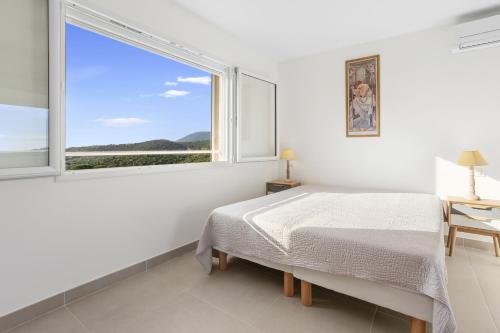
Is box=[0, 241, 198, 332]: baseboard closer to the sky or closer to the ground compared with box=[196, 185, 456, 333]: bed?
closer to the ground

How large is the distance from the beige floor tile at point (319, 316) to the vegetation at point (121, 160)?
1.88 m

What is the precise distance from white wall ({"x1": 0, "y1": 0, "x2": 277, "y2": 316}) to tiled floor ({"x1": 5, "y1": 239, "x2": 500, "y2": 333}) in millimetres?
246

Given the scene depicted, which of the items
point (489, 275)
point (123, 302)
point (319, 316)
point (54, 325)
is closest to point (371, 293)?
point (319, 316)

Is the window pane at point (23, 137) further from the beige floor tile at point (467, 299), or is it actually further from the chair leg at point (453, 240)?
the chair leg at point (453, 240)

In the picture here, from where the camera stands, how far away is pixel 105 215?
2199 millimetres

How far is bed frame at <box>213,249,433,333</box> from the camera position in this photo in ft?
4.83

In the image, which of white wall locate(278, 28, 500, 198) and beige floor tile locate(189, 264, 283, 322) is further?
white wall locate(278, 28, 500, 198)

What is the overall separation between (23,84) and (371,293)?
8.68ft

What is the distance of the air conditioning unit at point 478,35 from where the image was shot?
2.79 metres

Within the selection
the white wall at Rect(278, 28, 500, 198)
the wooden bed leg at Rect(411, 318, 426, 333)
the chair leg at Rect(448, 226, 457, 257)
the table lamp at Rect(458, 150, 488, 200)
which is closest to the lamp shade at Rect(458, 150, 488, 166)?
the table lamp at Rect(458, 150, 488, 200)

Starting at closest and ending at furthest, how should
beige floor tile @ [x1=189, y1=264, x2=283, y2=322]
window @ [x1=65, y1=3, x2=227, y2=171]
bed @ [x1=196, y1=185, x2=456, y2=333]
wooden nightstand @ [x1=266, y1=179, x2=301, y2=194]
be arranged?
bed @ [x1=196, y1=185, x2=456, y2=333] < beige floor tile @ [x1=189, y1=264, x2=283, y2=322] < window @ [x1=65, y1=3, x2=227, y2=171] < wooden nightstand @ [x1=266, y1=179, x2=301, y2=194]

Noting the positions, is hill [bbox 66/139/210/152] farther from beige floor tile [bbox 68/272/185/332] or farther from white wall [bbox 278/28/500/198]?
white wall [bbox 278/28/500/198]

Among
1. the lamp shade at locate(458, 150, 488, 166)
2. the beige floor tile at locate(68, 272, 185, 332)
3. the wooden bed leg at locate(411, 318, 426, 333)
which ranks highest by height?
the lamp shade at locate(458, 150, 488, 166)

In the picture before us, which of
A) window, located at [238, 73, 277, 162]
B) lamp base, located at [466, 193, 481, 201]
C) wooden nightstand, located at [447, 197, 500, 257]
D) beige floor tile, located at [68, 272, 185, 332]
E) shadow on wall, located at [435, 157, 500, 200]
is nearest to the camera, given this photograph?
beige floor tile, located at [68, 272, 185, 332]
